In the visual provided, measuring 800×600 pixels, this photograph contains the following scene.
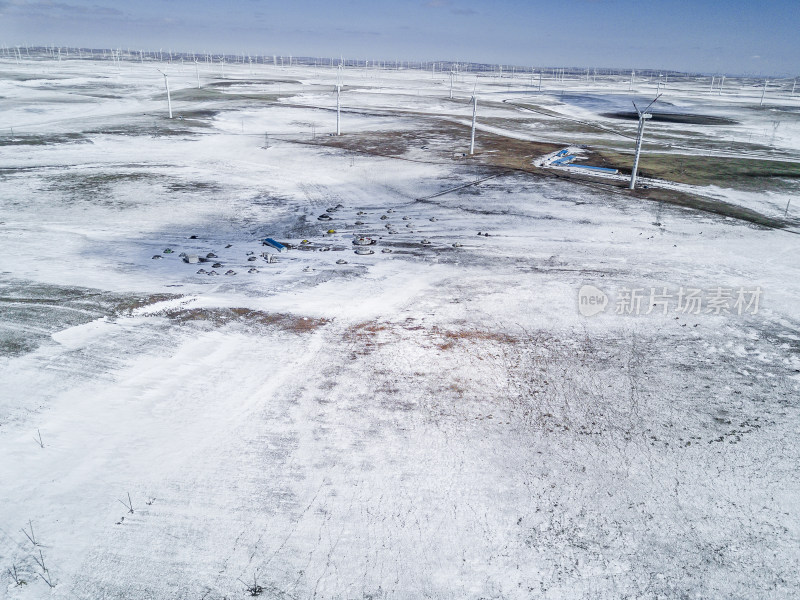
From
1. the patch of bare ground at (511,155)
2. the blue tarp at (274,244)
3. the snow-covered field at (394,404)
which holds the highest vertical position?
the patch of bare ground at (511,155)

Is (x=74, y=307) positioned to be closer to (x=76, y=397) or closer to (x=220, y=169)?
(x=76, y=397)

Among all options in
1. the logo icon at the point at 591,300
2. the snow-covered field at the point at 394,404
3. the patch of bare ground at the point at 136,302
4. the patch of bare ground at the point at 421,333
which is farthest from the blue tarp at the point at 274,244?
the logo icon at the point at 591,300

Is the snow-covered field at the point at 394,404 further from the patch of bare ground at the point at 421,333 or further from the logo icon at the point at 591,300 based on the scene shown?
the logo icon at the point at 591,300

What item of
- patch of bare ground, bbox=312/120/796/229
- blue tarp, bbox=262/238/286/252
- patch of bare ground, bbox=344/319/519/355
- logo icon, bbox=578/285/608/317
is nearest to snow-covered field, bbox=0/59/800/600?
patch of bare ground, bbox=344/319/519/355

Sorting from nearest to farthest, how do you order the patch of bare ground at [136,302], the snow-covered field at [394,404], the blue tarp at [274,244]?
the snow-covered field at [394,404] < the patch of bare ground at [136,302] < the blue tarp at [274,244]

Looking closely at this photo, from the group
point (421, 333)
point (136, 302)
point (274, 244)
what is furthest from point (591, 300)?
point (136, 302)
